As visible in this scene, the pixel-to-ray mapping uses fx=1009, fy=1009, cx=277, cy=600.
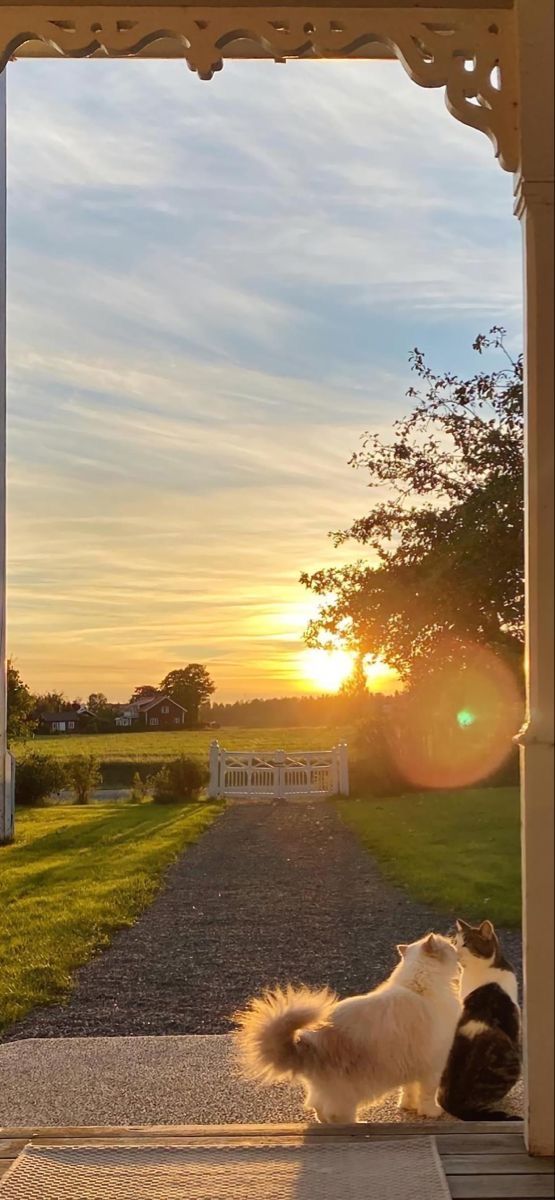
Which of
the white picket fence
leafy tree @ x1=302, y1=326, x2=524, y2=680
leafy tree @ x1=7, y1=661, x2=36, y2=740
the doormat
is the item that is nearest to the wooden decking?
the doormat

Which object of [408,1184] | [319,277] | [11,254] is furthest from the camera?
[319,277]

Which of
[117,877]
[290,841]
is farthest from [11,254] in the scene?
[290,841]

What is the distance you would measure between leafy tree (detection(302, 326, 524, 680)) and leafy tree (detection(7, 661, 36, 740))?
10.7 ft

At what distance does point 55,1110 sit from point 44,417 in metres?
6.31

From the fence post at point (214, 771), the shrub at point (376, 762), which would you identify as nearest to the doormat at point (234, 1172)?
the shrub at point (376, 762)

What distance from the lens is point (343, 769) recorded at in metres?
11.6

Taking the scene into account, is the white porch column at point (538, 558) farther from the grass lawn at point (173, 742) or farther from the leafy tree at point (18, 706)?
the grass lawn at point (173, 742)

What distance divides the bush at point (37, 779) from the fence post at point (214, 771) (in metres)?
1.65

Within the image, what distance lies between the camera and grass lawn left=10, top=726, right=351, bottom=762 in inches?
451

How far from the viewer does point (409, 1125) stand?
2.07 m

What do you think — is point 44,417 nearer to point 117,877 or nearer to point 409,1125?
point 117,877

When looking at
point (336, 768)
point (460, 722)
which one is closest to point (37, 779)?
point (336, 768)

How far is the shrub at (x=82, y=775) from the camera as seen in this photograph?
36.4 ft

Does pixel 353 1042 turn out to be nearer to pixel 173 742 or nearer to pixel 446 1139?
pixel 446 1139
